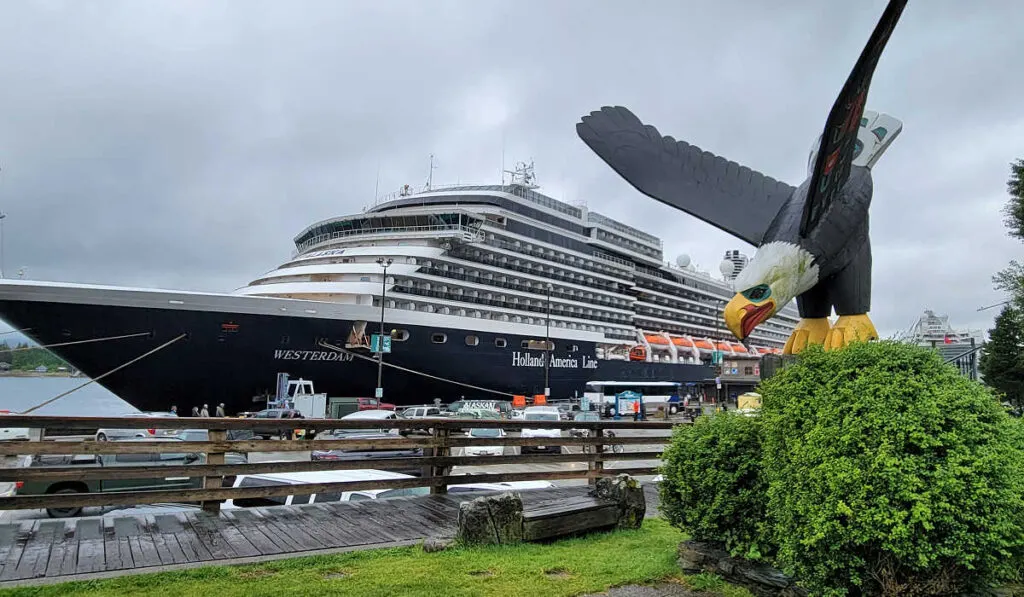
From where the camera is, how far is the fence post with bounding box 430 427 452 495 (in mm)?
6328

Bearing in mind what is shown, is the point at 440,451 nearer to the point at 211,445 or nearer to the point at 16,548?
the point at 211,445

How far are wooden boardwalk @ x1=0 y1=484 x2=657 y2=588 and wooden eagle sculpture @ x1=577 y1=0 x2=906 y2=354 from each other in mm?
4362

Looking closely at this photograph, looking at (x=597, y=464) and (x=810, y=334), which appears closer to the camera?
(x=597, y=464)

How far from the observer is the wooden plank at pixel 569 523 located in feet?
15.9

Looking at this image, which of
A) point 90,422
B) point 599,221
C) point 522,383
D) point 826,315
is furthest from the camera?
point 599,221

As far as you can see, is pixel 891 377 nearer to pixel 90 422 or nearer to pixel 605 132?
pixel 90 422

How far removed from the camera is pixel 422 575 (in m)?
3.93

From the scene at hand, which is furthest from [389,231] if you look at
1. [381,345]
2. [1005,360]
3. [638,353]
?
[1005,360]

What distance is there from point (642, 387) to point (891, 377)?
126 feet

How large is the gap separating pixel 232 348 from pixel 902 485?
26147 millimetres

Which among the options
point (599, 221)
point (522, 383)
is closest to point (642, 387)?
point (522, 383)

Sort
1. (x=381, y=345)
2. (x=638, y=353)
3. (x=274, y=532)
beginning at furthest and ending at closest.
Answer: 1. (x=638, y=353)
2. (x=381, y=345)
3. (x=274, y=532)

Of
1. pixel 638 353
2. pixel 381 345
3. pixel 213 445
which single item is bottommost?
pixel 213 445

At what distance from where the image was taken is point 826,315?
25.6ft
